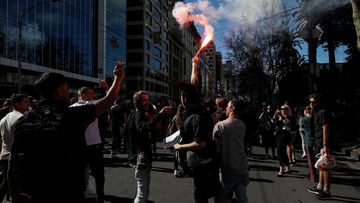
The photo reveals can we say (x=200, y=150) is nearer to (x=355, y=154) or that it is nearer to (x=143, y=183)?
(x=143, y=183)

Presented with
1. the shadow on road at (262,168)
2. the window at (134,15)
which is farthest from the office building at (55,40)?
the shadow on road at (262,168)

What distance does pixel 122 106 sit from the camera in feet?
40.7

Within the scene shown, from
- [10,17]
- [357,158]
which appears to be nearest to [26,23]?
[10,17]

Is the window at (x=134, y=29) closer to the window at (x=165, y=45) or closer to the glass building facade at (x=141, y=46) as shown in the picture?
the glass building facade at (x=141, y=46)

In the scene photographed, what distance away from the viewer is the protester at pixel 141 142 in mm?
4676

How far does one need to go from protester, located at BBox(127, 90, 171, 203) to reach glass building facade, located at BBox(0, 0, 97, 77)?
69.0 feet

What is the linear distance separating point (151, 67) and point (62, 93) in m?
67.6

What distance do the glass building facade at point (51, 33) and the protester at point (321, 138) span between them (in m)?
21.3

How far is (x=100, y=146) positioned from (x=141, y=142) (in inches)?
52.8

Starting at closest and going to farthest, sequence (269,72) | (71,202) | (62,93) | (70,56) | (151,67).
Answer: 1. (71,202)
2. (62,93)
3. (269,72)
4. (70,56)
5. (151,67)

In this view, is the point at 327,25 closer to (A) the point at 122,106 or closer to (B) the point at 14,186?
(A) the point at 122,106

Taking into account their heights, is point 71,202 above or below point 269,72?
below

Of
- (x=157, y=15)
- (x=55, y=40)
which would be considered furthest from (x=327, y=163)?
(x=157, y=15)

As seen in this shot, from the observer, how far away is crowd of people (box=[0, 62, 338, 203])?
237 centimetres
